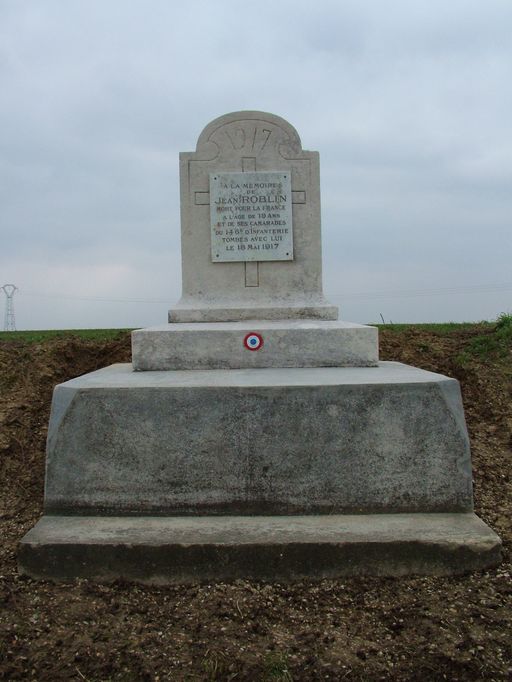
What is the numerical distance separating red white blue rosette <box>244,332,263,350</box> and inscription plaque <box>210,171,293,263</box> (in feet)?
3.47

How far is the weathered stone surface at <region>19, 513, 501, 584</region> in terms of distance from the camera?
2979mm

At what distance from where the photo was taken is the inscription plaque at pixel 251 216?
195 inches

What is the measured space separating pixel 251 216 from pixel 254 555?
2963mm

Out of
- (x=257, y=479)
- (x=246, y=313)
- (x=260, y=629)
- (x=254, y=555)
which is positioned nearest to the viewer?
(x=260, y=629)

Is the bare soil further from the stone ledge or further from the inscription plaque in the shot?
the inscription plaque

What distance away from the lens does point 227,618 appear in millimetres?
2709

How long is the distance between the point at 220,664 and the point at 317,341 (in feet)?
7.67

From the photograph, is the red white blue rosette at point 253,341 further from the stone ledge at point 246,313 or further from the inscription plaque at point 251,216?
the inscription plaque at point 251,216

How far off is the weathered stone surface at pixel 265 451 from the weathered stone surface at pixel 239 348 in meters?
0.86

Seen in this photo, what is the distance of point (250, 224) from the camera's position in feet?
16.4

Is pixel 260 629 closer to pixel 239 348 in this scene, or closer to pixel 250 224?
pixel 239 348

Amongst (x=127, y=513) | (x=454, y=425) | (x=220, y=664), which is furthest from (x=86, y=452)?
(x=454, y=425)

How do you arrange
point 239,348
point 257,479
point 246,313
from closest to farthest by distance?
point 257,479 < point 239,348 < point 246,313

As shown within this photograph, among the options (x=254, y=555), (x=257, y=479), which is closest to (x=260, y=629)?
(x=254, y=555)
